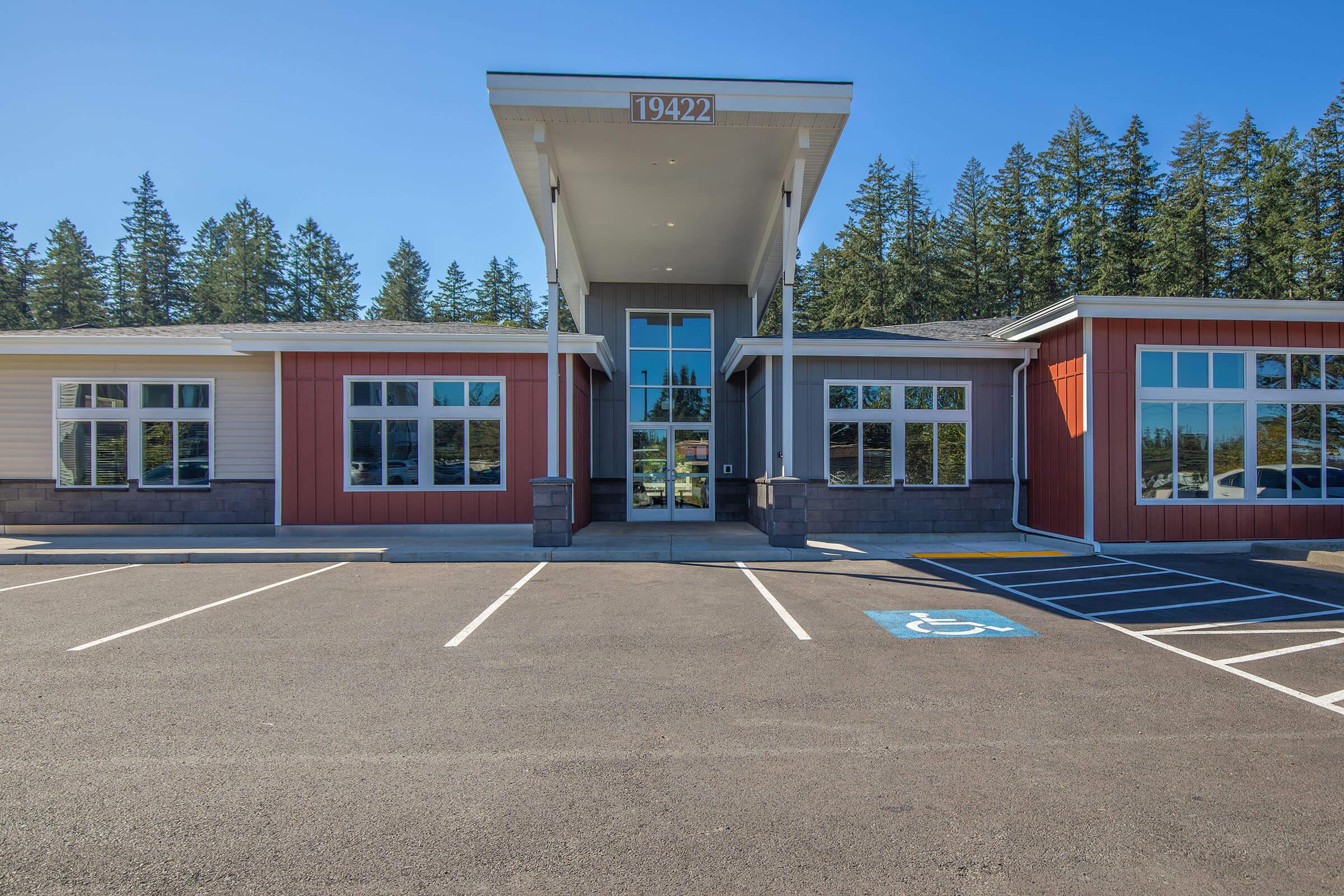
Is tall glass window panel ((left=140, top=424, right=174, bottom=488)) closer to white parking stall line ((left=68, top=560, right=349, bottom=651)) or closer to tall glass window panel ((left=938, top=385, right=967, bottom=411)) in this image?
white parking stall line ((left=68, top=560, right=349, bottom=651))

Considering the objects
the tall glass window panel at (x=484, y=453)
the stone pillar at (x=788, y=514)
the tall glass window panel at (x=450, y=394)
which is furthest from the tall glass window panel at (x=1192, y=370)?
the tall glass window panel at (x=450, y=394)

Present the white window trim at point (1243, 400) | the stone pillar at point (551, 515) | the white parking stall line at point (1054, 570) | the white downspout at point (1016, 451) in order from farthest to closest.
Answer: the white downspout at point (1016, 451), the white window trim at point (1243, 400), the stone pillar at point (551, 515), the white parking stall line at point (1054, 570)

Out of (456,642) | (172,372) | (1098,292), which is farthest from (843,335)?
(1098,292)

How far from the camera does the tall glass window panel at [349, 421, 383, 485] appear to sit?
12336 mm

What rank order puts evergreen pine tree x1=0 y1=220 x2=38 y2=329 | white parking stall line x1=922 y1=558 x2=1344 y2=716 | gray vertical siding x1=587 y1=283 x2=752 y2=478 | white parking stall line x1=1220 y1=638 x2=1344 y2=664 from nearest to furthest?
white parking stall line x1=922 y1=558 x2=1344 y2=716 < white parking stall line x1=1220 y1=638 x2=1344 y2=664 < gray vertical siding x1=587 y1=283 x2=752 y2=478 < evergreen pine tree x1=0 y1=220 x2=38 y2=329

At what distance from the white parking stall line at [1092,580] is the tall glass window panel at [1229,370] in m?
4.25

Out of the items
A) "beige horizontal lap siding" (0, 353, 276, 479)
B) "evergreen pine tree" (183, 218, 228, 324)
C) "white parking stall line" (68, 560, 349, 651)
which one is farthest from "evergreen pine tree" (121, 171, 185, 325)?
"white parking stall line" (68, 560, 349, 651)

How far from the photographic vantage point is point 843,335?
1308 cm

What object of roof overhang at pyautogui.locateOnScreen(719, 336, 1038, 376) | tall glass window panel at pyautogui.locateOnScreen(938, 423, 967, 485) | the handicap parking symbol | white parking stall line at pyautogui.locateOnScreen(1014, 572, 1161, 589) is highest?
roof overhang at pyautogui.locateOnScreen(719, 336, 1038, 376)

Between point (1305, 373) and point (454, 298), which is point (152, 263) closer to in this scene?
point (454, 298)

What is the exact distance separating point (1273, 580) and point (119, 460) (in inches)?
752

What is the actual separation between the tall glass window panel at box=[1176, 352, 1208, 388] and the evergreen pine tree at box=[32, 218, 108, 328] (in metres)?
58.9

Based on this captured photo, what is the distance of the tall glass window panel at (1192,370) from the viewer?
10789 millimetres

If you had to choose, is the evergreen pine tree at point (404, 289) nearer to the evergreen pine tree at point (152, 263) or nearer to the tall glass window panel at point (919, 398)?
the evergreen pine tree at point (152, 263)
